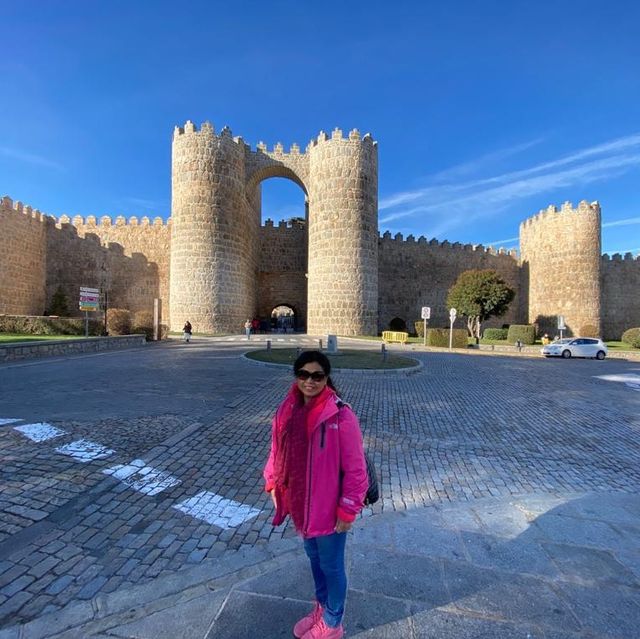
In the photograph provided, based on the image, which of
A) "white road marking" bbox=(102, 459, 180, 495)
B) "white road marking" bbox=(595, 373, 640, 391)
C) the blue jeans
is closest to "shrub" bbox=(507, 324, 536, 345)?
"white road marking" bbox=(595, 373, 640, 391)

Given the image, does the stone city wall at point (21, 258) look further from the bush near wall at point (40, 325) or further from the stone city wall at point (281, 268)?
the stone city wall at point (281, 268)

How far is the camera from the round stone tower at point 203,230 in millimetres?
27953

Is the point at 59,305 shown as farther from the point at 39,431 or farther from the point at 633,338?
the point at 633,338

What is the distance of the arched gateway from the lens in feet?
91.9

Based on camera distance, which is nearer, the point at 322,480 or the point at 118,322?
the point at 322,480

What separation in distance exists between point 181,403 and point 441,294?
36.4 meters

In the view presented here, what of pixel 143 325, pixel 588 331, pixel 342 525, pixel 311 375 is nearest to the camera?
pixel 342 525

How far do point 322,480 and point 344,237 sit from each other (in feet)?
89.5

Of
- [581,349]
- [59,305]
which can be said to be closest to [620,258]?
[581,349]

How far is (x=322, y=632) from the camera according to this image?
6.50 ft

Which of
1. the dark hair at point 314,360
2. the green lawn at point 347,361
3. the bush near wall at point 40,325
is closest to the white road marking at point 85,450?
the dark hair at point 314,360

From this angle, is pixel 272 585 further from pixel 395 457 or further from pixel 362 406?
pixel 362 406

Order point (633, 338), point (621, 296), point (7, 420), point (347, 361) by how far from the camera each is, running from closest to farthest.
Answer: point (7, 420), point (347, 361), point (633, 338), point (621, 296)

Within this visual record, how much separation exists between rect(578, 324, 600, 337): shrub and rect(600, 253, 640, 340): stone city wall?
7953 mm
